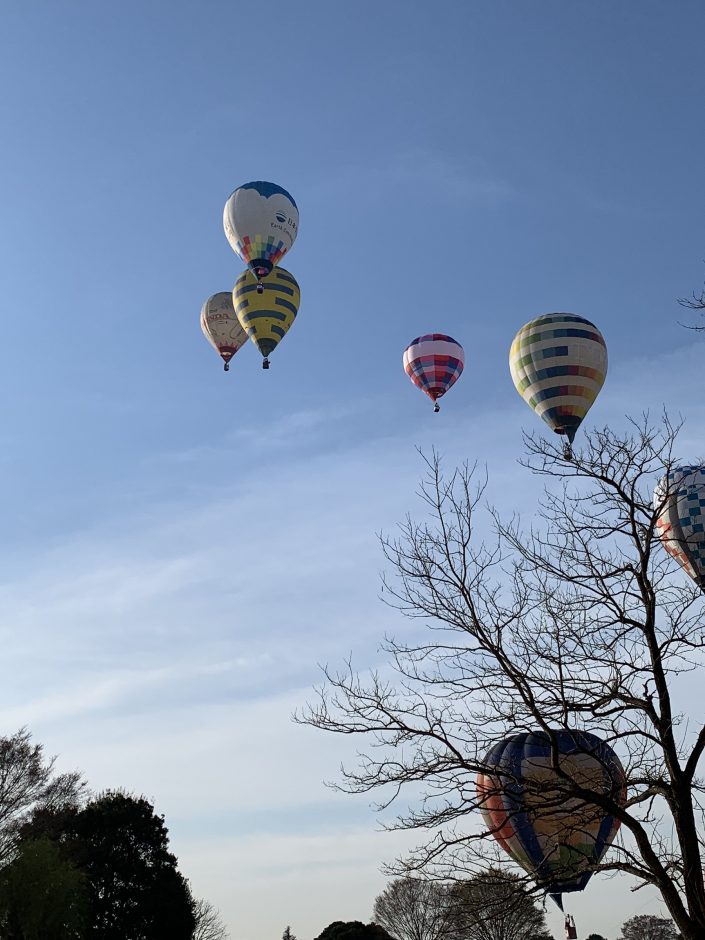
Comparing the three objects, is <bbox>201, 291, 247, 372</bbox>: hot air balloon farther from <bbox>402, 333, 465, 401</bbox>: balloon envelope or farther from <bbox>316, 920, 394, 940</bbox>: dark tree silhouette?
<bbox>316, 920, 394, 940</bbox>: dark tree silhouette

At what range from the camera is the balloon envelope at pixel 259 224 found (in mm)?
38219

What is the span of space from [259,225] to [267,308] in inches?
137

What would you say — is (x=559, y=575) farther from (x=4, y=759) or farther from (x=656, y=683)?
(x=4, y=759)

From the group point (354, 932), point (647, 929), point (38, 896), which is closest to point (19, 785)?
point (38, 896)

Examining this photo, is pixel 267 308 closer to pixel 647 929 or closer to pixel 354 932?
pixel 354 932

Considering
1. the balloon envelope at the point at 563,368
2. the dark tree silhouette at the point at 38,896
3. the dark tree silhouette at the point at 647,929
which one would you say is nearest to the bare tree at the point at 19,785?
the dark tree silhouette at the point at 38,896

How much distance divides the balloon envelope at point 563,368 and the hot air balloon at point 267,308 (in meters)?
11.8

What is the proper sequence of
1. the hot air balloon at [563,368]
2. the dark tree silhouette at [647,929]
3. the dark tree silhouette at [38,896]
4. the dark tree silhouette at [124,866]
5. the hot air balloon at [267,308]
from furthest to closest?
the dark tree silhouette at [647,929]
the hot air balloon at [267,308]
the dark tree silhouette at [124,866]
the hot air balloon at [563,368]
the dark tree silhouette at [38,896]

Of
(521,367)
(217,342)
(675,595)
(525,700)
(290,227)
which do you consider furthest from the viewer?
(217,342)

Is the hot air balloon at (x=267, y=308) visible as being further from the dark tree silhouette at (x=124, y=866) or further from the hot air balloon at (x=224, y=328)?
the dark tree silhouette at (x=124, y=866)

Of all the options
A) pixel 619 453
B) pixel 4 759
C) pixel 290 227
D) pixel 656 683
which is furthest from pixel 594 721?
pixel 290 227

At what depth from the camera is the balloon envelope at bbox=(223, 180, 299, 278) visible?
38.2m

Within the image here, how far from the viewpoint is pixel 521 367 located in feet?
108

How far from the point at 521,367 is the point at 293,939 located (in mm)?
74230
